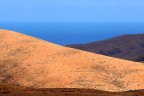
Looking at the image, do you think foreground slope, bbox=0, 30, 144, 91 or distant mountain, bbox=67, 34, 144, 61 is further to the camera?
distant mountain, bbox=67, 34, 144, 61

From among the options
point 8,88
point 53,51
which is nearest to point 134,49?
point 53,51

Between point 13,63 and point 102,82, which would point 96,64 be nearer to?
point 102,82

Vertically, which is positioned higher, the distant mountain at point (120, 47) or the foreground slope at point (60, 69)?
the distant mountain at point (120, 47)

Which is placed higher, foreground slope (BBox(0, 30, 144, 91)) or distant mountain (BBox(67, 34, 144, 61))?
distant mountain (BBox(67, 34, 144, 61))

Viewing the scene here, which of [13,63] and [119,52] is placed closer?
[13,63]

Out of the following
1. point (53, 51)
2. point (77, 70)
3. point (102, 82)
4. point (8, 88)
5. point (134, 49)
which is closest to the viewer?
point (8, 88)
